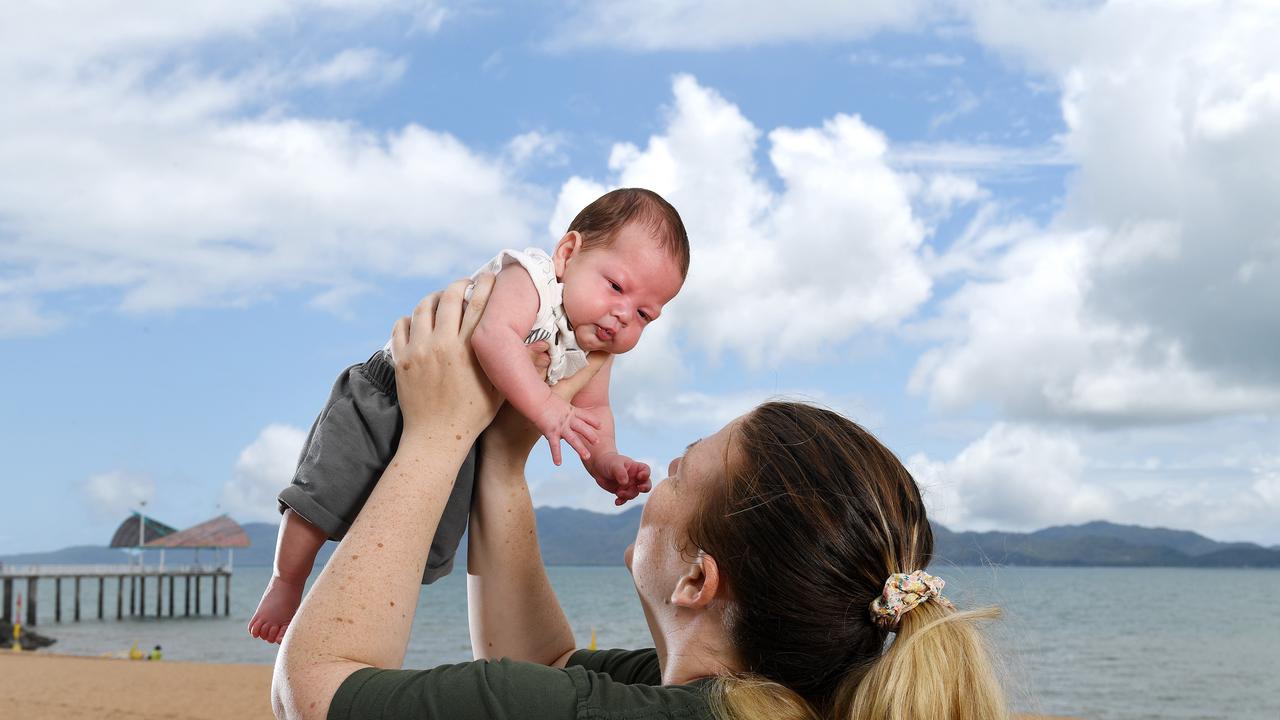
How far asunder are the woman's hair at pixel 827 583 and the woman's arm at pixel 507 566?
57 centimetres

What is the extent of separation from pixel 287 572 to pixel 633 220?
1.35 metres

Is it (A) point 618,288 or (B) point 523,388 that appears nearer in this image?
(B) point 523,388

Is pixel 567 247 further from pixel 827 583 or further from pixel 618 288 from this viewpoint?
pixel 827 583

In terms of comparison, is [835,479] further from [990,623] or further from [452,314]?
[452,314]

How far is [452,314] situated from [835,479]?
0.92 meters

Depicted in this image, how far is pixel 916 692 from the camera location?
1.58m

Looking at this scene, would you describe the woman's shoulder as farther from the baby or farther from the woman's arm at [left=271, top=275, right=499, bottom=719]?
the woman's arm at [left=271, top=275, right=499, bottom=719]

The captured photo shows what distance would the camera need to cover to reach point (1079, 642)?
3734 centimetres

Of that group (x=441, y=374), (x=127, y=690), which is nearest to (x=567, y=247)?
(x=441, y=374)

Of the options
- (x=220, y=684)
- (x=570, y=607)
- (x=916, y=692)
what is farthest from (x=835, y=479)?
(x=570, y=607)

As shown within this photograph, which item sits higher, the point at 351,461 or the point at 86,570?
the point at 351,461

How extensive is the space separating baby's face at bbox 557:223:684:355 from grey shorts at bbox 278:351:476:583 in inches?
21.5

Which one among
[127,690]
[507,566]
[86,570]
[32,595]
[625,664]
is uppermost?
[507,566]

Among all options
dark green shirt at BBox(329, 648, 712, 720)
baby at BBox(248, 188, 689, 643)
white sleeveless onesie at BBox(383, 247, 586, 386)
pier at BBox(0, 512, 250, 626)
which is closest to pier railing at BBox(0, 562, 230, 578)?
pier at BBox(0, 512, 250, 626)
